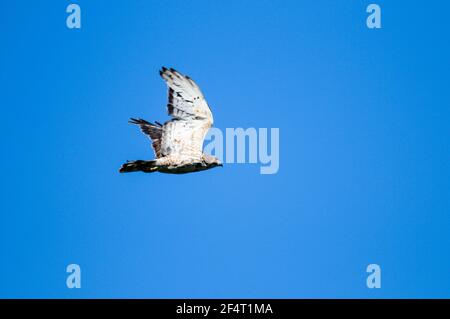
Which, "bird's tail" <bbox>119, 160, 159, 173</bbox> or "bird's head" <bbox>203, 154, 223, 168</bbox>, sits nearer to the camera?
"bird's tail" <bbox>119, 160, 159, 173</bbox>

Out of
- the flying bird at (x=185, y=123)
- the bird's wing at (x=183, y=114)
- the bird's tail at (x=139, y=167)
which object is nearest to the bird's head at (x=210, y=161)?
the flying bird at (x=185, y=123)

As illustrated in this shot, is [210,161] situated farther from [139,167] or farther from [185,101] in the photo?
[139,167]

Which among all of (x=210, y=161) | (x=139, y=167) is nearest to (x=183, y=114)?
(x=210, y=161)

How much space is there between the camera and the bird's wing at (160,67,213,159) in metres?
18.7

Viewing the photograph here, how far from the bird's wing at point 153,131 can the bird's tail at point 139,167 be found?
3.06 ft

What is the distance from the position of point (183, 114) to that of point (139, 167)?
161 cm

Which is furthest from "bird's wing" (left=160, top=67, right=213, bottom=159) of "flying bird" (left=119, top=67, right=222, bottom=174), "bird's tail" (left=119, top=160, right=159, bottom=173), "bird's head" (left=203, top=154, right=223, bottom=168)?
"bird's tail" (left=119, top=160, right=159, bottom=173)

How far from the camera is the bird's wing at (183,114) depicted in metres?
18.7

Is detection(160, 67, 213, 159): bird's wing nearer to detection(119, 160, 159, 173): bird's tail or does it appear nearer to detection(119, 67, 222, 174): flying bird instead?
detection(119, 67, 222, 174): flying bird

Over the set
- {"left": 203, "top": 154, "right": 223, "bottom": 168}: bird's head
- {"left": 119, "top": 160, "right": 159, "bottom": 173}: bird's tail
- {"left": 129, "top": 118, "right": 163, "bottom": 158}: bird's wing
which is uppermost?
{"left": 129, "top": 118, "right": 163, "bottom": 158}: bird's wing

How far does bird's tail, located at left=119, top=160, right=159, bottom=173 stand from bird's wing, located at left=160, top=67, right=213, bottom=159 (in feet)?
2.14

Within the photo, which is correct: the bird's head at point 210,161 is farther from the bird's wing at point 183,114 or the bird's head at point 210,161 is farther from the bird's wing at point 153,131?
the bird's wing at point 153,131

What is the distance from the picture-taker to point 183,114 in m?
18.8
